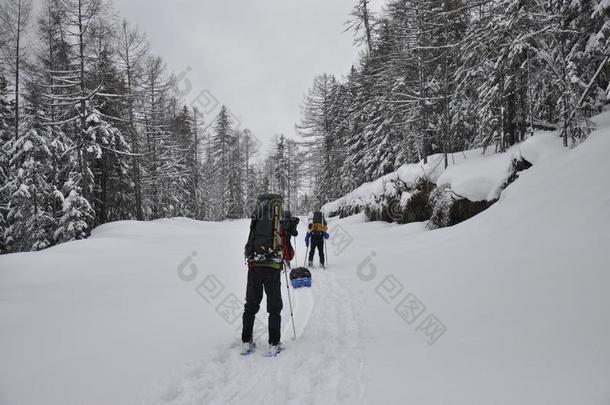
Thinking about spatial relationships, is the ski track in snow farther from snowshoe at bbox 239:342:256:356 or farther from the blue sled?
the blue sled

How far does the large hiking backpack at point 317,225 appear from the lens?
32.0 feet

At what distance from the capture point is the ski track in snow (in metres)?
2.98

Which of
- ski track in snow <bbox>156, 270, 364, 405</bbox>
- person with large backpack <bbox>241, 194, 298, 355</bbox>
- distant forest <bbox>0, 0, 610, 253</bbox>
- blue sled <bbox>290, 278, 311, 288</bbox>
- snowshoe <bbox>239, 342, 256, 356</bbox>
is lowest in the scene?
ski track in snow <bbox>156, 270, 364, 405</bbox>

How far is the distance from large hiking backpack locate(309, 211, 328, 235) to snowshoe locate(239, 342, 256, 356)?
230 inches

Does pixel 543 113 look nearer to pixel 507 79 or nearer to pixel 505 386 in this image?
pixel 507 79

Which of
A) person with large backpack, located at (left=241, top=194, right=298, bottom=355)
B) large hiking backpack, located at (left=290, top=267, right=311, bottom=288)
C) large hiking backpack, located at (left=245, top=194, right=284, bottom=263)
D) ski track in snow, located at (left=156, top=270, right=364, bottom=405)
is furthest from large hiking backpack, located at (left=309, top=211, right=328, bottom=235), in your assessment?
person with large backpack, located at (left=241, top=194, right=298, bottom=355)

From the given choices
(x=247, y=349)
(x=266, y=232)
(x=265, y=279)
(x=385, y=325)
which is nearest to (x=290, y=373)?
(x=247, y=349)

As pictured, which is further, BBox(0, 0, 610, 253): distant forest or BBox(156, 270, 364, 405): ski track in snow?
BBox(0, 0, 610, 253): distant forest

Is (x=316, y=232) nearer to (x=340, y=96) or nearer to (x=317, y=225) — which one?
(x=317, y=225)

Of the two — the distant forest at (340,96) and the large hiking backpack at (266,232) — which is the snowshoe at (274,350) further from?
the distant forest at (340,96)

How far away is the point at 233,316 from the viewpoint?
5406 millimetres

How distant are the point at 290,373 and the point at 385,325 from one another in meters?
1.88

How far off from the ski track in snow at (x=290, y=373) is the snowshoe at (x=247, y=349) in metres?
0.06

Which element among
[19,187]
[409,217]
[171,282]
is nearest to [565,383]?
[171,282]
